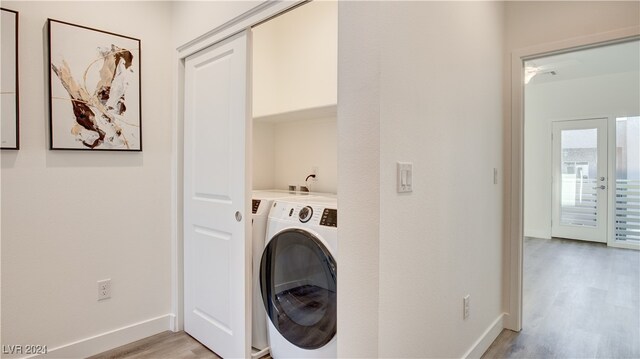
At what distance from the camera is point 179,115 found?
91.0 inches

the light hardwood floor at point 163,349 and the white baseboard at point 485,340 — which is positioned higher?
the white baseboard at point 485,340

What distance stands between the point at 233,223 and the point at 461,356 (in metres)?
1.44

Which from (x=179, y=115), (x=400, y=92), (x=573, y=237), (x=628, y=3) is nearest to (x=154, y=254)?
(x=179, y=115)

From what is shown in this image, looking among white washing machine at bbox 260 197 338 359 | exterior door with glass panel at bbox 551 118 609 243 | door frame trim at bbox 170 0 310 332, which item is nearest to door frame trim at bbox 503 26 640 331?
white washing machine at bbox 260 197 338 359

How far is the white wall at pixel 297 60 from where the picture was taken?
7.93 feet

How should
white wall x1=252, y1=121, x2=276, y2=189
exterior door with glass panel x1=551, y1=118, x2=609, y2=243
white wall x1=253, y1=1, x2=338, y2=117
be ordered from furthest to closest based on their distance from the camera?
exterior door with glass panel x1=551, y1=118, x2=609, y2=243 → white wall x1=252, y1=121, x2=276, y2=189 → white wall x1=253, y1=1, x2=338, y2=117

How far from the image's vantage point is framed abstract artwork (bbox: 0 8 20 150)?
172cm

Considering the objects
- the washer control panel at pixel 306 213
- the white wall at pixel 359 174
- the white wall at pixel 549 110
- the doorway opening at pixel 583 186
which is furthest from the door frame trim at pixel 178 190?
the white wall at pixel 549 110

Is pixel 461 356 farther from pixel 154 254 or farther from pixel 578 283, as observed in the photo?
pixel 578 283

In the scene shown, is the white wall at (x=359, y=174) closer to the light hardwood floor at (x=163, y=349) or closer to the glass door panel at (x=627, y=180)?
the light hardwood floor at (x=163, y=349)

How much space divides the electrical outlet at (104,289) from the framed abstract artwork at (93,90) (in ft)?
2.71

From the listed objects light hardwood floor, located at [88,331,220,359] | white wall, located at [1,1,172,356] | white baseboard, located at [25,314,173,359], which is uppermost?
white wall, located at [1,1,172,356]

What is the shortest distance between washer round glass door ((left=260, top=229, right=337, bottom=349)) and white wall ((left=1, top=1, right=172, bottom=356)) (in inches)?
36.3

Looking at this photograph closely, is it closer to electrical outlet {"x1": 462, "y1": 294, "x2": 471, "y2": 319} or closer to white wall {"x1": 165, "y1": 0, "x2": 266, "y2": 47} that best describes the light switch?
electrical outlet {"x1": 462, "y1": 294, "x2": 471, "y2": 319}
